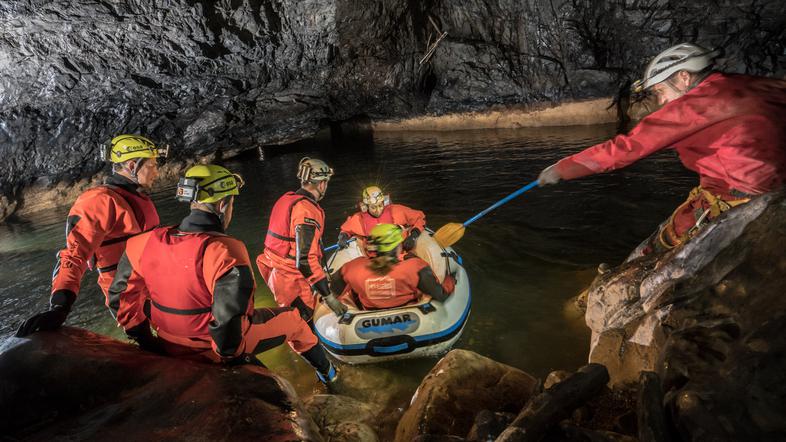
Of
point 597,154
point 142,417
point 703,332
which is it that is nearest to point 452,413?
point 703,332

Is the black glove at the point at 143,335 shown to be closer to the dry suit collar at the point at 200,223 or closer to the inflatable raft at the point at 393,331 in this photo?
the dry suit collar at the point at 200,223

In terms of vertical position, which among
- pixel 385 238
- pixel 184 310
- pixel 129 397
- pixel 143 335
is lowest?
pixel 143 335

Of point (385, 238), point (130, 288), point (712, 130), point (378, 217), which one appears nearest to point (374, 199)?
point (378, 217)

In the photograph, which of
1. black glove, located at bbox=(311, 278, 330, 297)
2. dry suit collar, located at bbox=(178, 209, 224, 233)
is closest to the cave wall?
black glove, located at bbox=(311, 278, 330, 297)

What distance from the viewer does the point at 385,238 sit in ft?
13.8

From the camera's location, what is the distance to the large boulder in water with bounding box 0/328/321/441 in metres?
1.83

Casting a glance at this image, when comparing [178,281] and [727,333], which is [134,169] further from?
[727,333]

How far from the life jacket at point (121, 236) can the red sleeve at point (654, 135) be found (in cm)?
441

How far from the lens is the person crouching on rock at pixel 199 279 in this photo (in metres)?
2.42

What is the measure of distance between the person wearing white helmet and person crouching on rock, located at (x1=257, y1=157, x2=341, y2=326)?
8.99 feet

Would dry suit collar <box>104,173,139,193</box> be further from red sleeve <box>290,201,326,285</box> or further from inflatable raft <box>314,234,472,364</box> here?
inflatable raft <box>314,234,472,364</box>

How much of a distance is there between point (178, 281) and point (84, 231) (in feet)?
5.64

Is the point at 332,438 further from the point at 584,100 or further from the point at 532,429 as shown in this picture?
the point at 584,100

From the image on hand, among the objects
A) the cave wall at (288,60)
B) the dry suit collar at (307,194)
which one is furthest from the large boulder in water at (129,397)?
the cave wall at (288,60)
